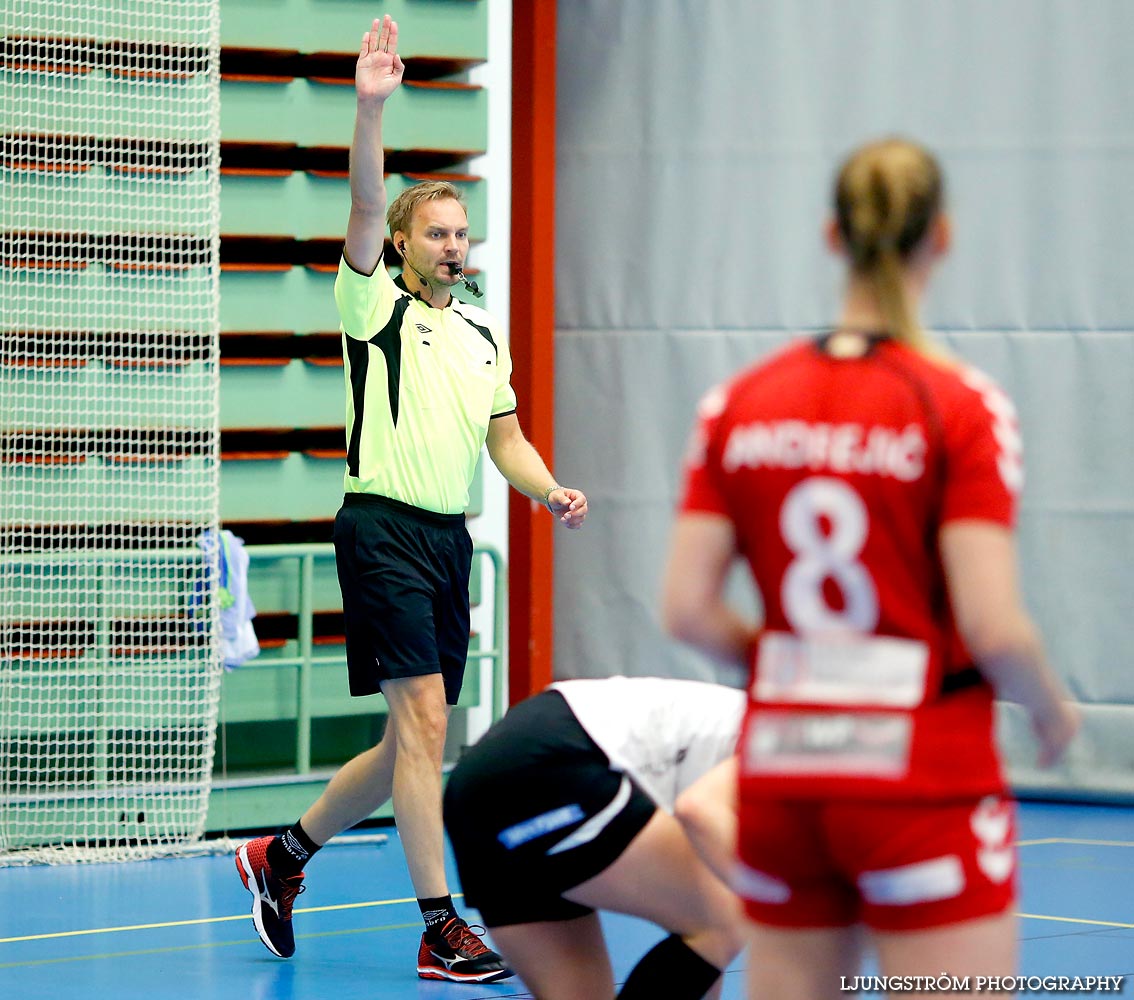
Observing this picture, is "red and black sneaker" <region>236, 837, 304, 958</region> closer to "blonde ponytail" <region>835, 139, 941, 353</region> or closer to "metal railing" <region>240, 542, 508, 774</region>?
"metal railing" <region>240, 542, 508, 774</region>

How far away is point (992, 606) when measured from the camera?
6.39ft

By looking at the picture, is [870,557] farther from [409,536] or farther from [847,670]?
[409,536]

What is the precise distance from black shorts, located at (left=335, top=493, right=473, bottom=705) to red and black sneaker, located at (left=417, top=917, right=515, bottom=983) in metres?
0.61

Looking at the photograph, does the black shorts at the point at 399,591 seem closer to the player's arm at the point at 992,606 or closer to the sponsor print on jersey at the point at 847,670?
the sponsor print on jersey at the point at 847,670

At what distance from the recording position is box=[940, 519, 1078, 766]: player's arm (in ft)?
6.40

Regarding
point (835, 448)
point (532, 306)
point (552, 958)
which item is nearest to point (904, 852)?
point (835, 448)

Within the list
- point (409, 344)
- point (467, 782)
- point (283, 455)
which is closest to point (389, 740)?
point (409, 344)

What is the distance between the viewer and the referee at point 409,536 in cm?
450

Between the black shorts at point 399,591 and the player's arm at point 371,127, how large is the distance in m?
0.74

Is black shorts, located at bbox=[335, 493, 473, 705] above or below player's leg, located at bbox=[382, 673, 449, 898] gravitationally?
above

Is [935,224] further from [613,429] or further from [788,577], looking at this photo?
[613,429]

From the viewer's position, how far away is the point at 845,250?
6.88 ft

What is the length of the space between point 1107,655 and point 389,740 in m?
3.73

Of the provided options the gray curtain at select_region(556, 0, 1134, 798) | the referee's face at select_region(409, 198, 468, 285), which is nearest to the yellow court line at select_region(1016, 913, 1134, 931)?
the gray curtain at select_region(556, 0, 1134, 798)
